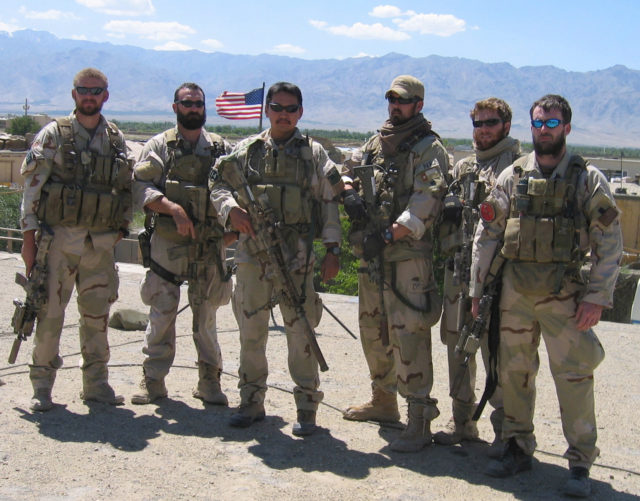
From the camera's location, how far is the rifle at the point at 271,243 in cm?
537

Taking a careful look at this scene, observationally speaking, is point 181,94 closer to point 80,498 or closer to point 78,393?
point 78,393

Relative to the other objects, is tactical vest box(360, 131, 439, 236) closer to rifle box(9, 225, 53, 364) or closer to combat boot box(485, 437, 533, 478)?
combat boot box(485, 437, 533, 478)

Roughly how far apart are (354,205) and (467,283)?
934 mm

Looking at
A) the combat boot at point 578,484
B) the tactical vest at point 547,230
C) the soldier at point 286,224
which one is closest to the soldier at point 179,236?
the soldier at point 286,224

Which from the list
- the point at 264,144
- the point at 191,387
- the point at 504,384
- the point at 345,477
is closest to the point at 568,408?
the point at 504,384

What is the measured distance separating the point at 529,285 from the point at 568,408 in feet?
2.55

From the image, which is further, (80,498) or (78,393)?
(78,393)

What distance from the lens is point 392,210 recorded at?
541cm

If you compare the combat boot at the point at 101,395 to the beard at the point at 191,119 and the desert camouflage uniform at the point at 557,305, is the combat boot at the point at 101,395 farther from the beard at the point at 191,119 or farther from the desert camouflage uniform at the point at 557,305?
the desert camouflage uniform at the point at 557,305

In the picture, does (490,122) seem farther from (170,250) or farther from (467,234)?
(170,250)

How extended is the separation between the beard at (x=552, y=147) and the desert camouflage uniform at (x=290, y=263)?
1.48 metres

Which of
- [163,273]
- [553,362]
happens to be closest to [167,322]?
[163,273]

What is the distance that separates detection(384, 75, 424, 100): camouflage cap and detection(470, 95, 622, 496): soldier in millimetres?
935

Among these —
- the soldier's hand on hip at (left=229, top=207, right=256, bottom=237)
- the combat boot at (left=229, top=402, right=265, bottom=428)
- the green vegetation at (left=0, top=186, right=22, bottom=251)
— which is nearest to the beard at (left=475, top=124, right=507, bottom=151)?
the soldier's hand on hip at (left=229, top=207, right=256, bottom=237)
